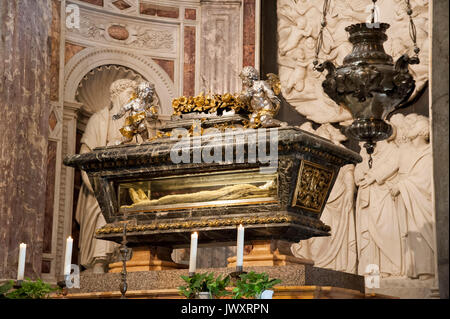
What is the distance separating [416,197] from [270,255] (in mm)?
2936

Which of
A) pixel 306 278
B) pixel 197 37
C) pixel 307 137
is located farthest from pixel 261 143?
pixel 197 37

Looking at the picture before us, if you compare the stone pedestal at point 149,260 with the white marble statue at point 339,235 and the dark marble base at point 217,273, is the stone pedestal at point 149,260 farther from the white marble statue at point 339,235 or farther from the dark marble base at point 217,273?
the white marble statue at point 339,235

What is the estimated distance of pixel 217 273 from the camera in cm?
553

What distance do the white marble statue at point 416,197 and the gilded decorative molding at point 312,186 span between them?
2274 mm

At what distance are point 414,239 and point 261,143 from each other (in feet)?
9.85

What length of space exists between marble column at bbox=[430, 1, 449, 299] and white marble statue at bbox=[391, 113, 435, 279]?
517 cm

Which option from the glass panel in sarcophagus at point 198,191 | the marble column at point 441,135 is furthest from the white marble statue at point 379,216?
the marble column at point 441,135

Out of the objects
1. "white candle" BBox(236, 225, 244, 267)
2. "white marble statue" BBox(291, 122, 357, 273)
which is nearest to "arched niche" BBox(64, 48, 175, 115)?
"white marble statue" BBox(291, 122, 357, 273)

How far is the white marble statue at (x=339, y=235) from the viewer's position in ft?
28.0

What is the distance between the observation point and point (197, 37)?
31.8 feet

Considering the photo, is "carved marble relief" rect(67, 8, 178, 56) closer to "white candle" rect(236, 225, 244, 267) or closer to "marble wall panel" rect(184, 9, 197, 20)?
"marble wall panel" rect(184, 9, 197, 20)

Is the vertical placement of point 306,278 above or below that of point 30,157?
below
